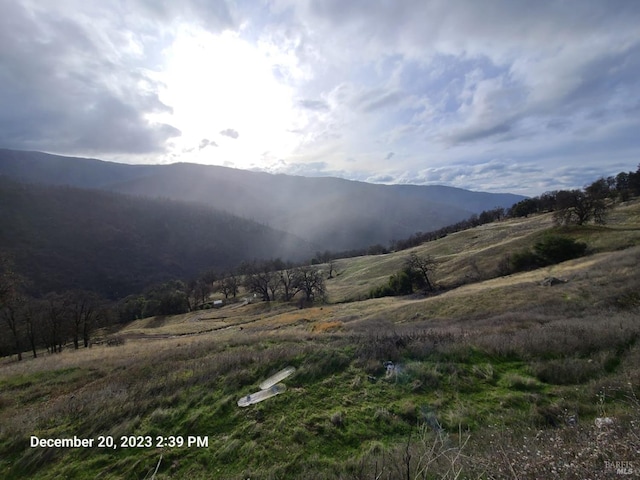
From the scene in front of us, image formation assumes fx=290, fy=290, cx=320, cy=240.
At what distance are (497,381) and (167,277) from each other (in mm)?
195318

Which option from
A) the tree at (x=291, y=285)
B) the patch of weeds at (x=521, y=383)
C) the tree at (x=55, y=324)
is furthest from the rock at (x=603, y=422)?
the tree at (x=291, y=285)

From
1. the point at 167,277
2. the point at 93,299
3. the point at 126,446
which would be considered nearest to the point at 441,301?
the point at 126,446

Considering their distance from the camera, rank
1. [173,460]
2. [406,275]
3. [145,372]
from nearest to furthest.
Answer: [173,460] → [145,372] → [406,275]

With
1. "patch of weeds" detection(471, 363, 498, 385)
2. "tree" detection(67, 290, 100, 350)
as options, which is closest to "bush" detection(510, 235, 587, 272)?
"patch of weeds" detection(471, 363, 498, 385)

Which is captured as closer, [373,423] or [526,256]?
[373,423]

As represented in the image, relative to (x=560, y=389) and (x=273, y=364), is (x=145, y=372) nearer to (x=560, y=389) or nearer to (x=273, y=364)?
(x=273, y=364)

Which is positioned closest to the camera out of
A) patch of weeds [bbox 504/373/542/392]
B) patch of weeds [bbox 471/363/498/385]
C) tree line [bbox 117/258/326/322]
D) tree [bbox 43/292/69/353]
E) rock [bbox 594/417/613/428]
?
rock [bbox 594/417/613/428]

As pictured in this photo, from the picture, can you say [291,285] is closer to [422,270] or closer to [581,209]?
[422,270]

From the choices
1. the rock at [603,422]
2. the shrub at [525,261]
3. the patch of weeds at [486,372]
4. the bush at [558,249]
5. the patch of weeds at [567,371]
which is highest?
the rock at [603,422]

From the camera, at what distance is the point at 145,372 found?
9797 mm

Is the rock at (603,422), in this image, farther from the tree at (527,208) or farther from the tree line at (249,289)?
the tree at (527,208)

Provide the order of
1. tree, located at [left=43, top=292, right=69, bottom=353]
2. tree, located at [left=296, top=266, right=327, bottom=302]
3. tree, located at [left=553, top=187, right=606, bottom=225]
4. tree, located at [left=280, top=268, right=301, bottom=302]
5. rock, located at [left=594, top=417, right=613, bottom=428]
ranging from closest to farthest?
rock, located at [left=594, top=417, right=613, bottom=428] → tree, located at [left=43, top=292, right=69, bottom=353] → tree, located at [left=553, top=187, right=606, bottom=225] → tree, located at [left=296, top=266, right=327, bottom=302] → tree, located at [left=280, top=268, right=301, bottom=302]

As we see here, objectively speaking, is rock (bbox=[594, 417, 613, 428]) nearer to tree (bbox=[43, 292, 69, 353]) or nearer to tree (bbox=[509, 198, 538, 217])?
tree (bbox=[43, 292, 69, 353])

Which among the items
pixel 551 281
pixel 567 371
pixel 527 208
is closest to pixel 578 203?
pixel 551 281
